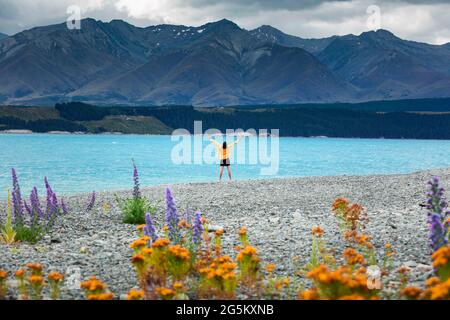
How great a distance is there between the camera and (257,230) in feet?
56.3

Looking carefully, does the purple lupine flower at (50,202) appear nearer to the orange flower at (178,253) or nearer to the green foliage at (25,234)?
the green foliage at (25,234)

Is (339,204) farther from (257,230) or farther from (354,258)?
(354,258)

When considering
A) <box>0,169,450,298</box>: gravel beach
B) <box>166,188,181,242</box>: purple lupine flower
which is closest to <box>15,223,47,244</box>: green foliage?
<box>0,169,450,298</box>: gravel beach

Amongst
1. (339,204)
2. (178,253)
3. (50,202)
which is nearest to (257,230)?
(339,204)

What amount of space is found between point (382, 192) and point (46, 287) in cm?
2368

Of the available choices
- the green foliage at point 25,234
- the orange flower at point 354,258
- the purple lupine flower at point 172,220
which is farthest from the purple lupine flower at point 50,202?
the orange flower at point 354,258

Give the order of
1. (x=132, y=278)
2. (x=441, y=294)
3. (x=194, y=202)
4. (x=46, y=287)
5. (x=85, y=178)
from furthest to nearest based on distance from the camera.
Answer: (x=85, y=178)
(x=194, y=202)
(x=132, y=278)
(x=46, y=287)
(x=441, y=294)

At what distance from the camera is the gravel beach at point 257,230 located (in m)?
12.0

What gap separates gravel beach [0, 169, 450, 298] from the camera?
12.0 meters

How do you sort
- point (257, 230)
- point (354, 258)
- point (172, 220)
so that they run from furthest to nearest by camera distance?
point (257, 230)
point (172, 220)
point (354, 258)

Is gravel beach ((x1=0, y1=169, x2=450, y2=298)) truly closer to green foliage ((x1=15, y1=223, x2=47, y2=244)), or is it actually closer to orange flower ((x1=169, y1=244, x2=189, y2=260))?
green foliage ((x1=15, y1=223, x2=47, y2=244))

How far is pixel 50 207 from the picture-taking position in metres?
17.0
